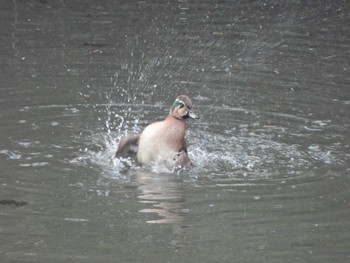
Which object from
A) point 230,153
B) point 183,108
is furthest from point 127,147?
point 230,153

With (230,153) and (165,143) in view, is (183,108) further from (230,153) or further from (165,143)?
(230,153)

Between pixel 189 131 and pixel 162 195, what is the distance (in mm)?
2559

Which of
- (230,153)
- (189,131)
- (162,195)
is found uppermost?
(189,131)

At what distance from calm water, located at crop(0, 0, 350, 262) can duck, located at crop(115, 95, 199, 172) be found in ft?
0.58

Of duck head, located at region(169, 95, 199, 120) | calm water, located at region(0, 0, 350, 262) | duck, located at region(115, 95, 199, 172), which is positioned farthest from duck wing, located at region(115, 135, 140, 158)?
duck head, located at region(169, 95, 199, 120)

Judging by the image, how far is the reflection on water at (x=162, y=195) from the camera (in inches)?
324

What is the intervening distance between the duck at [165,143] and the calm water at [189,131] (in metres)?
0.18

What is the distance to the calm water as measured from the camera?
764 cm

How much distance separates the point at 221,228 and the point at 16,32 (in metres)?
8.44

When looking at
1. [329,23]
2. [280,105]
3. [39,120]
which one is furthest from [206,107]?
[329,23]

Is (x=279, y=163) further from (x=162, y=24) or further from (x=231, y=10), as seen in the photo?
(x=231, y=10)

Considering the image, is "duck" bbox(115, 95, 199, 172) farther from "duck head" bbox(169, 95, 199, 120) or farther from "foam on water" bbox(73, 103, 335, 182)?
"foam on water" bbox(73, 103, 335, 182)

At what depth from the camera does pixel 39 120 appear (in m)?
11.2

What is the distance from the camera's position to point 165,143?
9797 mm
